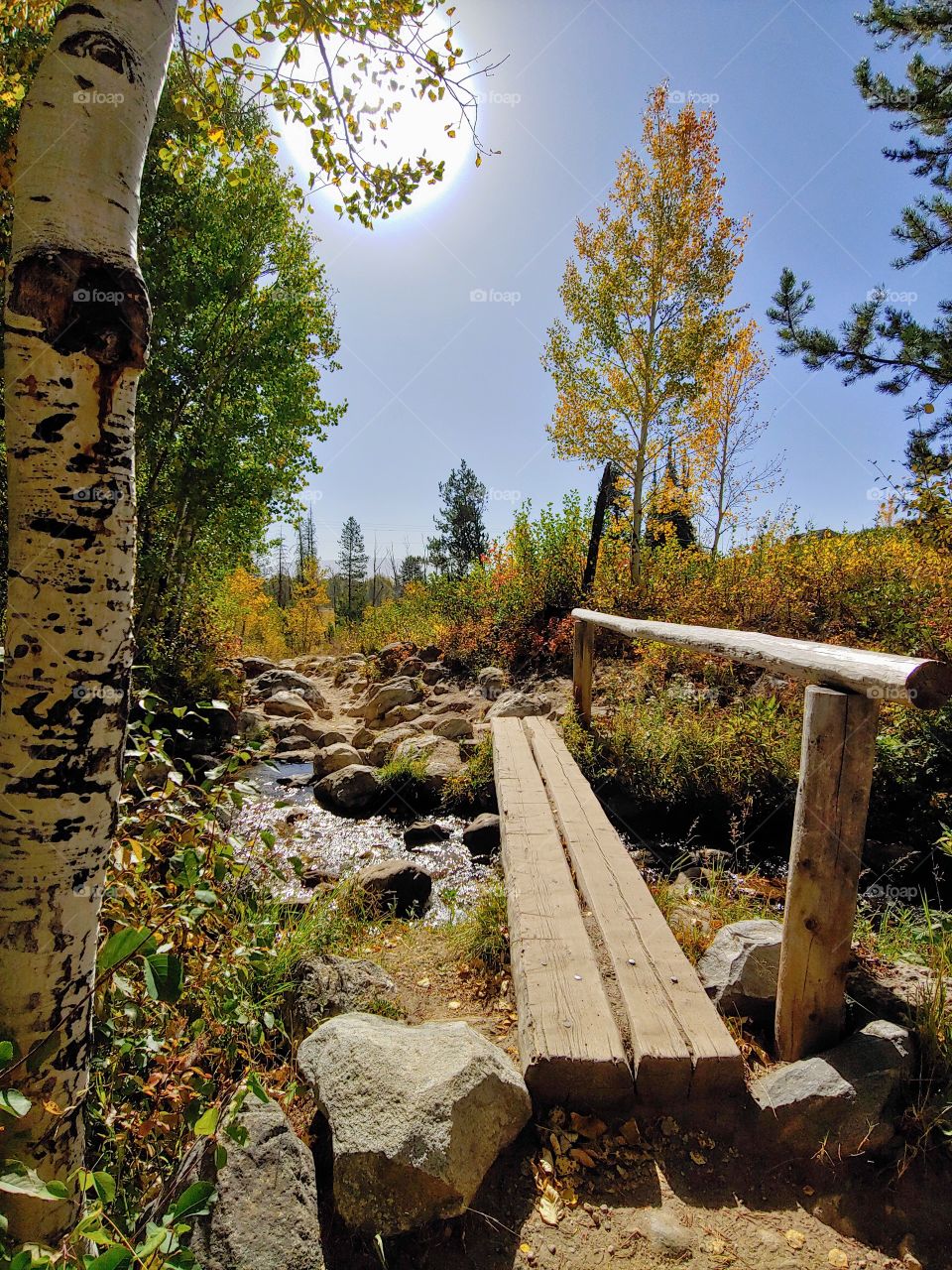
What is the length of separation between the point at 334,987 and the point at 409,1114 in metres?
0.87

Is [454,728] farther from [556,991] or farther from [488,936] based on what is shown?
[556,991]

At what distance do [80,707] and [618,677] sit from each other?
7.13m

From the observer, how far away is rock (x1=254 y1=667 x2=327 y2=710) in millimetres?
10492

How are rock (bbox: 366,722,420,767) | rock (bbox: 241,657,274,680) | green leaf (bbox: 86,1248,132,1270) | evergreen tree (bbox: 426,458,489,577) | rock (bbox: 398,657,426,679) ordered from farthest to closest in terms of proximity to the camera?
evergreen tree (bbox: 426,458,489,577), rock (bbox: 241,657,274,680), rock (bbox: 398,657,426,679), rock (bbox: 366,722,420,767), green leaf (bbox: 86,1248,132,1270)

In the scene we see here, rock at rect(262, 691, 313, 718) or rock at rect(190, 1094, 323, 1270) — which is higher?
rock at rect(190, 1094, 323, 1270)

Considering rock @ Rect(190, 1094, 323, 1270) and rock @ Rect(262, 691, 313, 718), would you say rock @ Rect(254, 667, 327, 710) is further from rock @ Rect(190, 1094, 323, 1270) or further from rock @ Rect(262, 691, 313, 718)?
rock @ Rect(190, 1094, 323, 1270)

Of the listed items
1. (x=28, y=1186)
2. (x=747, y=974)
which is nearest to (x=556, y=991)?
(x=747, y=974)

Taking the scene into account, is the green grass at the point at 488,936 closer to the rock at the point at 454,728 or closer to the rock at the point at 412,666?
the rock at the point at 454,728

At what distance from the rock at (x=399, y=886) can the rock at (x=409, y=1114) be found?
78.4 inches

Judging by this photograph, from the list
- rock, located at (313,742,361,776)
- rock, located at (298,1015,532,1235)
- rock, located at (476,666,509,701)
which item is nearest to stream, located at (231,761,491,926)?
rock, located at (313,742,361,776)

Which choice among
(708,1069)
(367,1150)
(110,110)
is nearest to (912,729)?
(708,1069)

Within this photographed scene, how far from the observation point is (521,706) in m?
7.46

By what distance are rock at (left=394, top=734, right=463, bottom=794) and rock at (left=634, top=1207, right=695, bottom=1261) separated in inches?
172

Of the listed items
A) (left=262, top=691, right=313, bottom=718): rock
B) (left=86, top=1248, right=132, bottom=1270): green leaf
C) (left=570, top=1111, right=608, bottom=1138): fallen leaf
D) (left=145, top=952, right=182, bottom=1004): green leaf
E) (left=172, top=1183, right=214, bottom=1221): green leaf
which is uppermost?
(left=145, top=952, right=182, bottom=1004): green leaf
